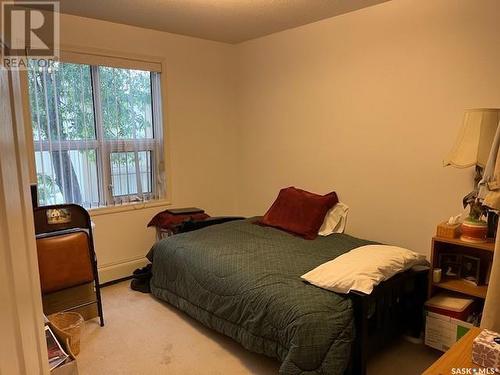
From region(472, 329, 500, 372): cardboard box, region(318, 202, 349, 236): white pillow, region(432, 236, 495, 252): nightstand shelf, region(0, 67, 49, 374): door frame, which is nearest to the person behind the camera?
region(0, 67, 49, 374): door frame

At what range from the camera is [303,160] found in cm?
362

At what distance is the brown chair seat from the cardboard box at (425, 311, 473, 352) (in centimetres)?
226

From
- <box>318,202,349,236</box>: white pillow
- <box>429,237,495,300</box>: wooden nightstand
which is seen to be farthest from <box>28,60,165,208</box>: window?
<box>429,237,495,300</box>: wooden nightstand

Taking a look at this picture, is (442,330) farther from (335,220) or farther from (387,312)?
(335,220)

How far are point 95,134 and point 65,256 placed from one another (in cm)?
131

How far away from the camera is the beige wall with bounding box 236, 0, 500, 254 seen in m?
2.51

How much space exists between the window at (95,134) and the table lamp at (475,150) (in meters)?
2.66

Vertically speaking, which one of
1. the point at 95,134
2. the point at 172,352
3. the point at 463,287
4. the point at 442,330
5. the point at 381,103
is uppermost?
the point at 381,103

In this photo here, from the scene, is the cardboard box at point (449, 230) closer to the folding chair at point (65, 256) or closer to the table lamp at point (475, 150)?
the table lamp at point (475, 150)

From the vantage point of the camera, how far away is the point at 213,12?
304 cm

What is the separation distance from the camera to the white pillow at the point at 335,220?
125 inches

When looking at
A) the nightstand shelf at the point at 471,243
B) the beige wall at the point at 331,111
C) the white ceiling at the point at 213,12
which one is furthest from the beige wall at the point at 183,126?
the nightstand shelf at the point at 471,243

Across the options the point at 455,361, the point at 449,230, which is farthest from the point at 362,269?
the point at 455,361

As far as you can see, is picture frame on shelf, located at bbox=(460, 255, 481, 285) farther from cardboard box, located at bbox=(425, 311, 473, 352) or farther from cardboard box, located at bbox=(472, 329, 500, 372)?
cardboard box, located at bbox=(472, 329, 500, 372)
